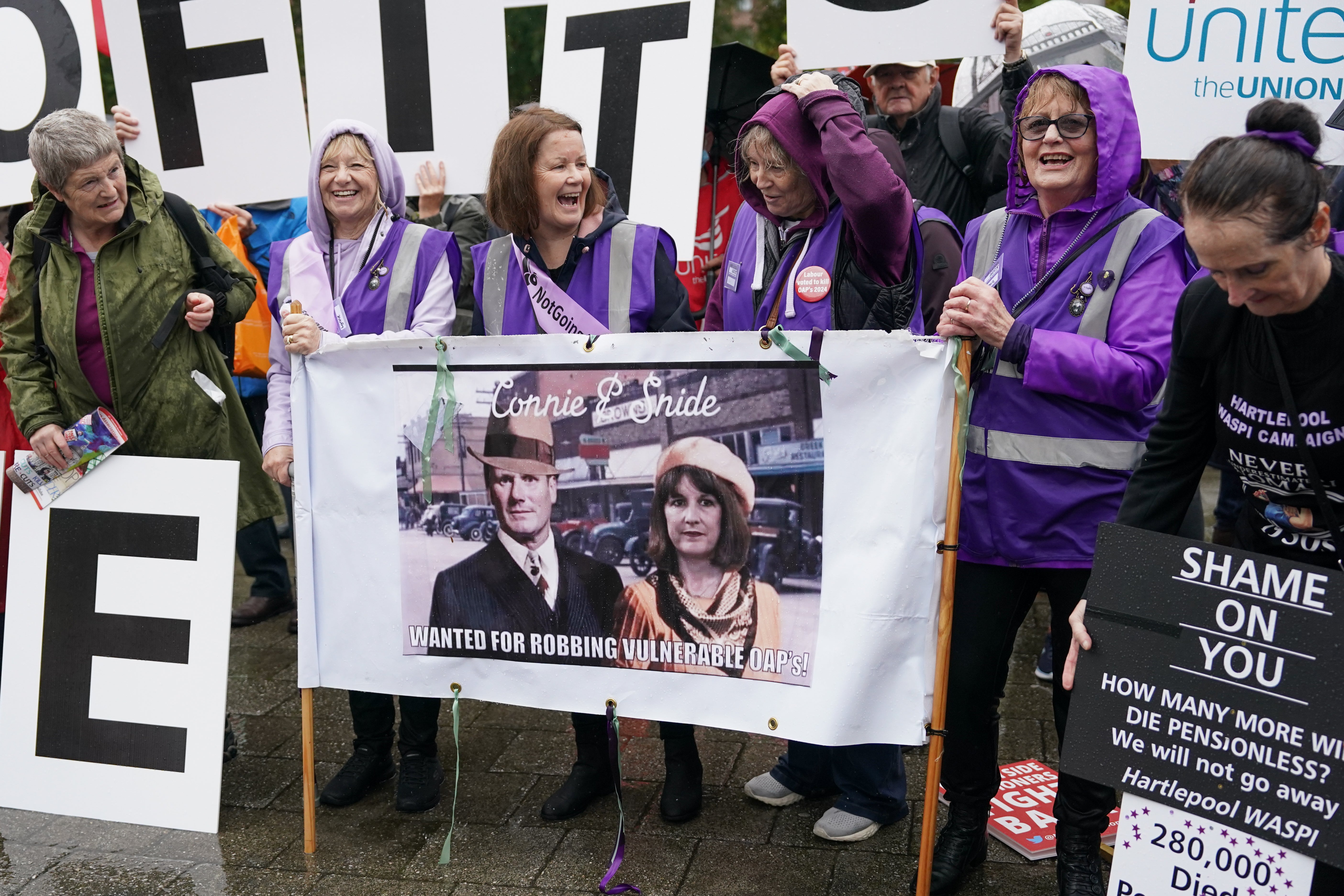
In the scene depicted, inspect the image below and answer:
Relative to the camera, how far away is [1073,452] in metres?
2.89

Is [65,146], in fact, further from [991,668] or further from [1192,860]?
[1192,860]

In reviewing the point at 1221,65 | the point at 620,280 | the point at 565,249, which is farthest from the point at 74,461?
the point at 1221,65

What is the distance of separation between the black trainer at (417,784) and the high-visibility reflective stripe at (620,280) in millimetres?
1538

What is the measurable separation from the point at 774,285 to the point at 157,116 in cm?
310

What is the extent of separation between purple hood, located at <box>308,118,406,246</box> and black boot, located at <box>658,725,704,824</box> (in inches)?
73.4

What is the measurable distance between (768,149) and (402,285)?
1.20 meters

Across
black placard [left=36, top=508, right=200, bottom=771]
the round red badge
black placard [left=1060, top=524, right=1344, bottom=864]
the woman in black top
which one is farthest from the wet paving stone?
the round red badge

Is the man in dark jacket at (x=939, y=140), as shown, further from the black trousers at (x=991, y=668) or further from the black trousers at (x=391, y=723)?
the black trousers at (x=391, y=723)

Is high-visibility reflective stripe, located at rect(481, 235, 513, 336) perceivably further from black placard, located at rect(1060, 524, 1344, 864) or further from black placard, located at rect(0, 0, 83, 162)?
black placard, located at rect(0, 0, 83, 162)

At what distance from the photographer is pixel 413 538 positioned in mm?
3377

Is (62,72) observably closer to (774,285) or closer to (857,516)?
(774,285)

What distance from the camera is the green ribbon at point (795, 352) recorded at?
2.92m

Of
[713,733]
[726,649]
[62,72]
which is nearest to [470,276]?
[62,72]

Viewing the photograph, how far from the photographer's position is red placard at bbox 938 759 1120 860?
11.0 ft
